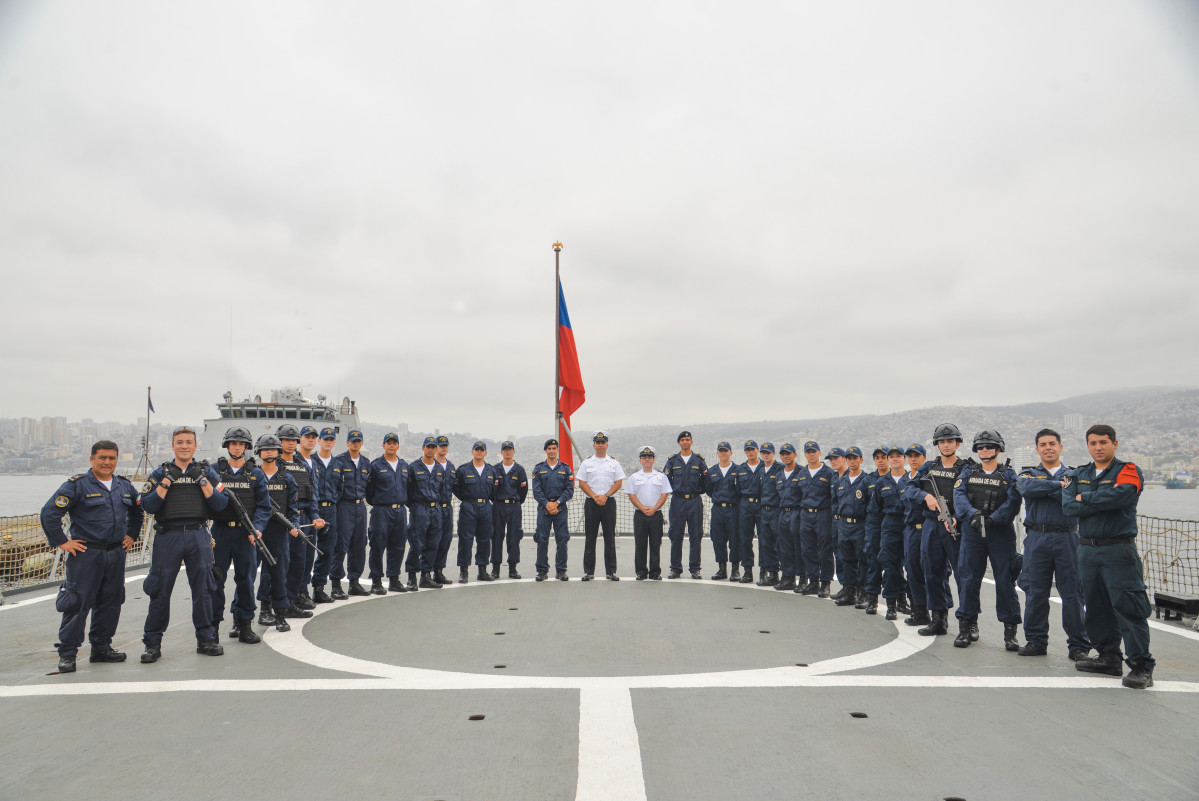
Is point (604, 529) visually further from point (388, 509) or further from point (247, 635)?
point (247, 635)

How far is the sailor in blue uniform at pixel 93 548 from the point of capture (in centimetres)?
503

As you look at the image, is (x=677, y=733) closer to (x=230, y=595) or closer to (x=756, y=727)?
(x=756, y=727)

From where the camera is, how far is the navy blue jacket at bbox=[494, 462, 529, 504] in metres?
9.22

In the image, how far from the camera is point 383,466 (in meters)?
8.23

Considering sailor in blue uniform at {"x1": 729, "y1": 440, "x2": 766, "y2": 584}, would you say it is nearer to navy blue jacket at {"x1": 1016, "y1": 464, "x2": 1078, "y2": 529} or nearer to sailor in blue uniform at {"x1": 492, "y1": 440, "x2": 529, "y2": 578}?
sailor in blue uniform at {"x1": 492, "y1": 440, "x2": 529, "y2": 578}

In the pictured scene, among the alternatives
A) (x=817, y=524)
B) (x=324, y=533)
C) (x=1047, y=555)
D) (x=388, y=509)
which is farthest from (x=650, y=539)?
(x=1047, y=555)

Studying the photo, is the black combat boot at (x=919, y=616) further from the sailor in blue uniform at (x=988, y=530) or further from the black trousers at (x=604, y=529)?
the black trousers at (x=604, y=529)

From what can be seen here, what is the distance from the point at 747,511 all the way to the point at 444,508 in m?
3.94

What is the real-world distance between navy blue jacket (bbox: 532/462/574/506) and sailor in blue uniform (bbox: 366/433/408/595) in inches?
68.8

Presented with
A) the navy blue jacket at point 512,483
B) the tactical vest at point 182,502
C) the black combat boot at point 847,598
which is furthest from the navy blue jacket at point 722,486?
the tactical vest at point 182,502

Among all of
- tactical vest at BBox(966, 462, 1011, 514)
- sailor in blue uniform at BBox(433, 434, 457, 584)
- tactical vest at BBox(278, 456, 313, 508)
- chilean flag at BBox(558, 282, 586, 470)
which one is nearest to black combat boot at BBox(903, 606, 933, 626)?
tactical vest at BBox(966, 462, 1011, 514)

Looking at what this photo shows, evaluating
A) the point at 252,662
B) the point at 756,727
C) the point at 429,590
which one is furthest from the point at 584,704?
the point at 429,590

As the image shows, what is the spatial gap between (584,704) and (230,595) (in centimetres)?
706

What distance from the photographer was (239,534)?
594 centimetres
